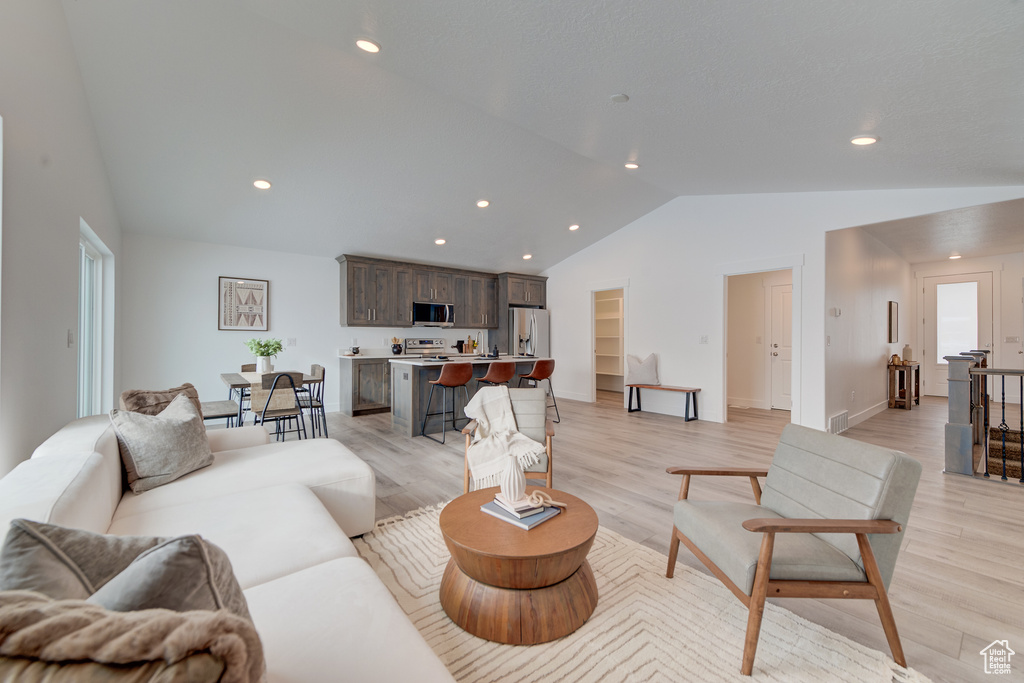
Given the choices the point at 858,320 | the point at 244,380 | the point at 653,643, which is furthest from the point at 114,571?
the point at 858,320

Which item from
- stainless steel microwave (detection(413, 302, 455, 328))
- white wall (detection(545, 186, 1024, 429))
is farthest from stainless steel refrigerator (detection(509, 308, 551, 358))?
stainless steel microwave (detection(413, 302, 455, 328))

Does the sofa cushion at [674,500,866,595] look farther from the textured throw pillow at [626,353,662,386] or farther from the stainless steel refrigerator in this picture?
the stainless steel refrigerator

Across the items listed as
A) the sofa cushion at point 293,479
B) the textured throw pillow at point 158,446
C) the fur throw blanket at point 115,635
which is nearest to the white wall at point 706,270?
the sofa cushion at point 293,479

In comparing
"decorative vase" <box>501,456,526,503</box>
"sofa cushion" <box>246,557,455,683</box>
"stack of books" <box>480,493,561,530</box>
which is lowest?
"sofa cushion" <box>246,557,455,683</box>

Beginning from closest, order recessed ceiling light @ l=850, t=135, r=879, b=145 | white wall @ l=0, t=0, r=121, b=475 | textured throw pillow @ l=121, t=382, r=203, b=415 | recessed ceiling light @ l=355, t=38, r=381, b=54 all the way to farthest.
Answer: white wall @ l=0, t=0, r=121, b=475, textured throw pillow @ l=121, t=382, r=203, b=415, recessed ceiling light @ l=355, t=38, r=381, b=54, recessed ceiling light @ l=850, t=135, r=879, b=145

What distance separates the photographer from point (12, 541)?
27.9 inches

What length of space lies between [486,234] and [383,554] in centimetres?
501

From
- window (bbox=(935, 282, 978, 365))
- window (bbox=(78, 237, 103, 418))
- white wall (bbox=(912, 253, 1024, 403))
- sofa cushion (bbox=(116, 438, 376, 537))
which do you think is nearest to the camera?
sofa cushion (bbox=(116, 438, 376, 537))

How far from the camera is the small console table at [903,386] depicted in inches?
272

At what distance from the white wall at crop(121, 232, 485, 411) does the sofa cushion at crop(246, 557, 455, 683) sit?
5331 millimetres

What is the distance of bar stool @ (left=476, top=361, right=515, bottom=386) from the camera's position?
16.7 feet

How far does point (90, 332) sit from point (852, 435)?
818 cm

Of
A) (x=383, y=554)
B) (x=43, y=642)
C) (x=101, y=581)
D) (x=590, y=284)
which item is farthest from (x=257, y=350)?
(x=590, y=284)

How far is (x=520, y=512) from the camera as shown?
1.83 meters
